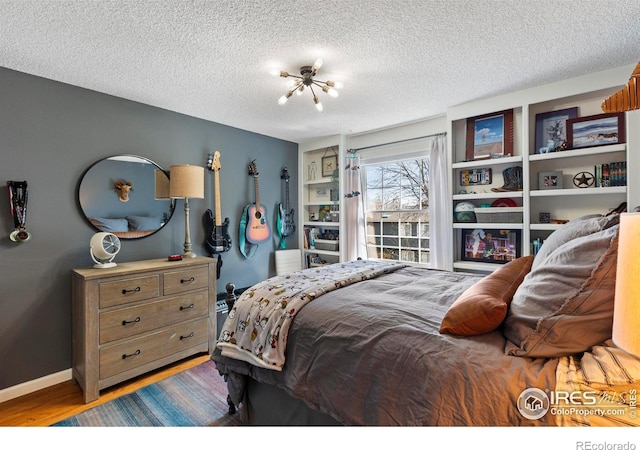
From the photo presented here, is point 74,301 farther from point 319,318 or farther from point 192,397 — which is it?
point 319,318

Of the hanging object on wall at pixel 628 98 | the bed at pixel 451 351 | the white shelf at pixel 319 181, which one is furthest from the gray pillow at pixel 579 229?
the white shelf at pixel 319 181

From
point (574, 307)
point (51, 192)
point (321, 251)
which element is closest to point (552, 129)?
point (574, 307)

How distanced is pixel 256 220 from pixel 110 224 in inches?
62.1

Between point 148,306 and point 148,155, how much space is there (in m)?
1.45

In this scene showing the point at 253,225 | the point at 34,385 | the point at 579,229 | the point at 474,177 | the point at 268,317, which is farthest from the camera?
the point at 253,225

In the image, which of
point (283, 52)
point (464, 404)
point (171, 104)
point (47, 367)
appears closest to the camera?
point (464, 404)

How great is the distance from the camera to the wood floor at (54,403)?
1.92 m

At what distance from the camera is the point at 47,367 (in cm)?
234

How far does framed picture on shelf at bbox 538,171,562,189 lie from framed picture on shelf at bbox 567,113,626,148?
256 mm

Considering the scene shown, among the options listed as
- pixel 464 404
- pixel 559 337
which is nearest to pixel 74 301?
pixel 464 404

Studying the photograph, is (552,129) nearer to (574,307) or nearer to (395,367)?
(574,307)

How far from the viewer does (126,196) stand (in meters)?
2.74

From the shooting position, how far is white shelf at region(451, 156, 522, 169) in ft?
9.20

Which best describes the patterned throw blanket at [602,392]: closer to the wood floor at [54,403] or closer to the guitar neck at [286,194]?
the wood floor at [54,403]
